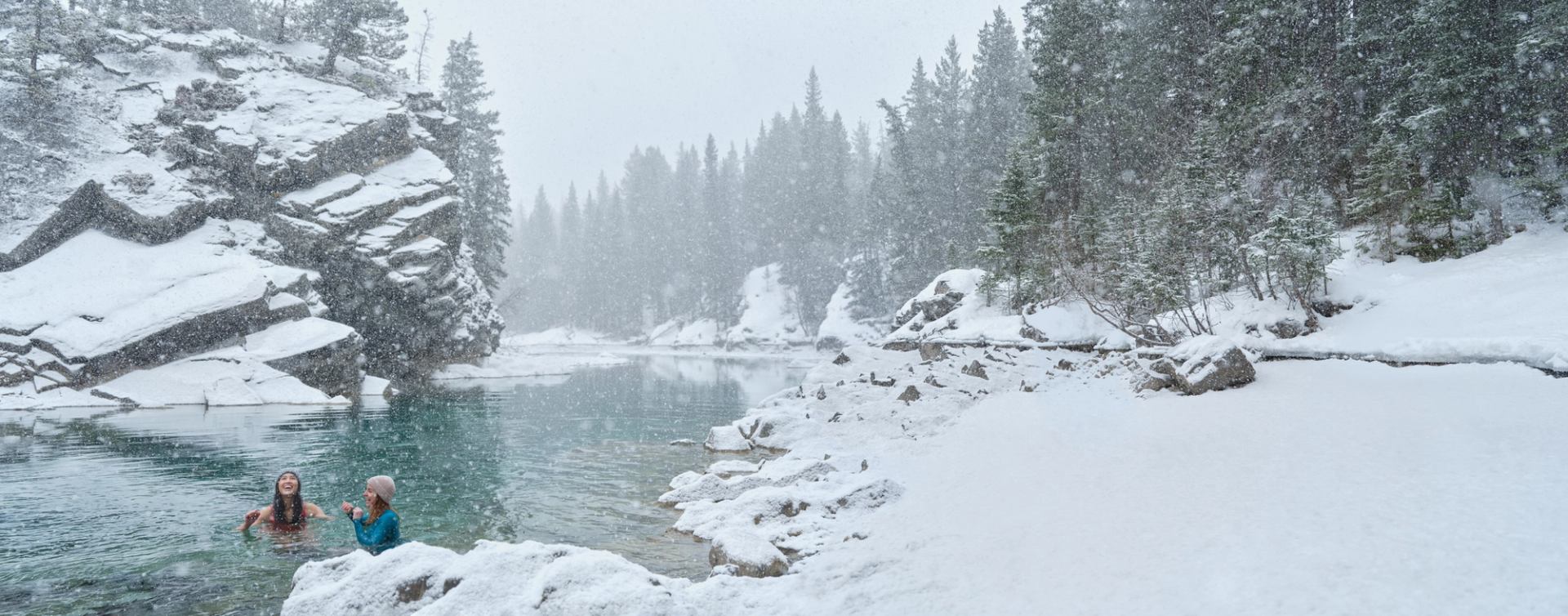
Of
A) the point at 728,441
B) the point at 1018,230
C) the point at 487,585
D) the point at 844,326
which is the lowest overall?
the point at 728,441

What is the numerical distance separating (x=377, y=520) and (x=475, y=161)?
44887mm

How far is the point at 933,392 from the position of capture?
17.0 meters

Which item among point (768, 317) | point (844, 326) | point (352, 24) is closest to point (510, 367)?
point (352, 24)

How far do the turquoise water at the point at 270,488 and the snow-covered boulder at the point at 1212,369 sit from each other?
29.5ft

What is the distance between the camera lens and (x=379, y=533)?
289 inches

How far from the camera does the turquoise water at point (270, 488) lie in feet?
25.8

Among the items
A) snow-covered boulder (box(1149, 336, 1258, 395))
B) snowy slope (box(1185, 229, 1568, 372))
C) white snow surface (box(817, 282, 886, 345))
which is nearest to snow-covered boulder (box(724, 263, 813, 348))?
white snow surface (box(817, 282, 886, 345))

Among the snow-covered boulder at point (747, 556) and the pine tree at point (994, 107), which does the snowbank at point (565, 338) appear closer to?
the pine tree at point (994, 107)

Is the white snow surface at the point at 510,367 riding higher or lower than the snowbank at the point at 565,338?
lower

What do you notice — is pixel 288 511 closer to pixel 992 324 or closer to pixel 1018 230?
pixel 992 324

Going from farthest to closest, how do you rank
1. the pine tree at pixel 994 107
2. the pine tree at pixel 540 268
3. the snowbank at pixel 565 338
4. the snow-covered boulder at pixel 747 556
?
the pine tree at pixel 540 268 < the snowbank at pixel 565 338 < the pine tree at pixel 994 107 < the snow-covered boulder at pixel 747 556

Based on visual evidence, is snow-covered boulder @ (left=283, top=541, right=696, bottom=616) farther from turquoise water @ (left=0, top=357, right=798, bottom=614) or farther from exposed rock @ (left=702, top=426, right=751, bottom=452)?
exposed rock @ (left=702, top=426, right=751, bottom=452)

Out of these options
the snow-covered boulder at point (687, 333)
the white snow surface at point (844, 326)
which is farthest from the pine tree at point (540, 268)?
the white snow surface at point (844, 326)

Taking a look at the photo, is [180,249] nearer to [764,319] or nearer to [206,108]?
[206,108]
